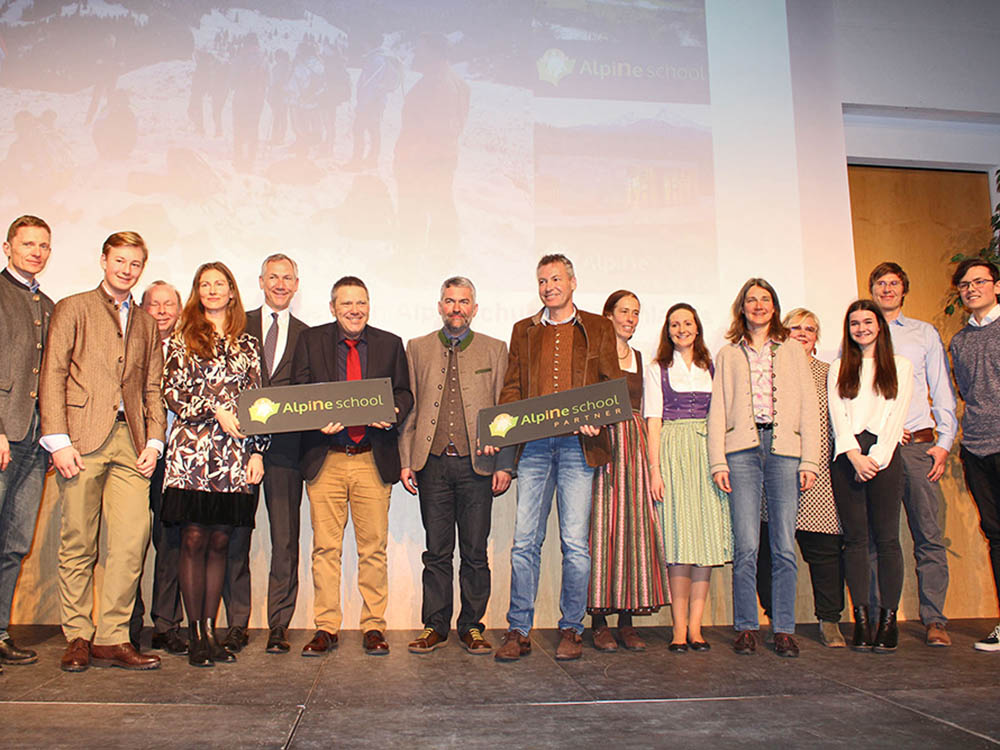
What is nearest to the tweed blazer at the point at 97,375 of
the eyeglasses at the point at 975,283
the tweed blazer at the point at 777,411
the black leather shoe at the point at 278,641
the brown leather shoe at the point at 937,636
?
the black leather shoe at the point at 278,641

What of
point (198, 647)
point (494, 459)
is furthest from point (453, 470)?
point (198, 647)

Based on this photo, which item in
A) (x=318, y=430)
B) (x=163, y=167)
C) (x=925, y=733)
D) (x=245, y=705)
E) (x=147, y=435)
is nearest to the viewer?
(x=925, y=733)

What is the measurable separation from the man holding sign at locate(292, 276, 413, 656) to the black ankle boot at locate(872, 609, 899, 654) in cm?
222

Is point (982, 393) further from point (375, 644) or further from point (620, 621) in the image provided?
point (375, 644)

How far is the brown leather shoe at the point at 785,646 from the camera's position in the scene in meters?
3.17

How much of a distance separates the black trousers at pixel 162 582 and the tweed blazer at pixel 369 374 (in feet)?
2.13

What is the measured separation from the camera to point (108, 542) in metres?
2.95

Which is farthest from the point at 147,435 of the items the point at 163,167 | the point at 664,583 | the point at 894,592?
the point at 894,592

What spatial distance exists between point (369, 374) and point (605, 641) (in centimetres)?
160

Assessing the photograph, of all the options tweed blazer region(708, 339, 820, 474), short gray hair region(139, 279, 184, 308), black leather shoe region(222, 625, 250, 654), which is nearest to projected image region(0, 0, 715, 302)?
short gray hair region(139, 279, 184, 308)

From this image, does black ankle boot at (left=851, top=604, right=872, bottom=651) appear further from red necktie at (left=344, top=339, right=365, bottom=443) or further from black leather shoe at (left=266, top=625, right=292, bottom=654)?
black leather shoe at (left=266, top=625, right=292, bottom=654)

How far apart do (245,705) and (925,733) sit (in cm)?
205

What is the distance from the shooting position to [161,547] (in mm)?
3348

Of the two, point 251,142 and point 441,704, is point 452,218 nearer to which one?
point 251,142
